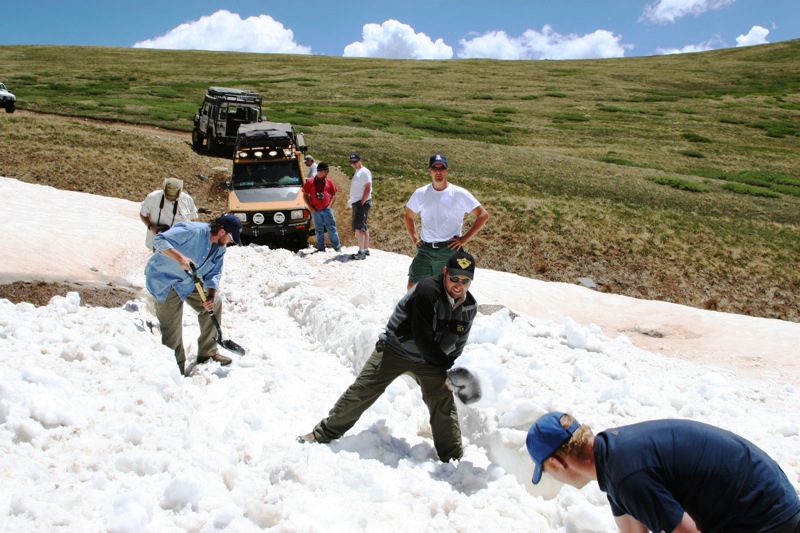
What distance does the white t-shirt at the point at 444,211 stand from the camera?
710cm

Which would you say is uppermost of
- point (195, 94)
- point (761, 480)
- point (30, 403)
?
point (195, 94)

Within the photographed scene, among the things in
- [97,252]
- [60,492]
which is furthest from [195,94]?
[60,492]

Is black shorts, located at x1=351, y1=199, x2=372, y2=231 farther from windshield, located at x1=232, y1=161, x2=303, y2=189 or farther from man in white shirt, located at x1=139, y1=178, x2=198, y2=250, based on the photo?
man in white shirt, located at x1=139, y1=178, x2=198, y2=250

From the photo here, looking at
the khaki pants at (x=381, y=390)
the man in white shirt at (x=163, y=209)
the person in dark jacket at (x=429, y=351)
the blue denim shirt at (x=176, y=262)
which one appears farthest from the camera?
the man in white shirt at (x=163, y=209)

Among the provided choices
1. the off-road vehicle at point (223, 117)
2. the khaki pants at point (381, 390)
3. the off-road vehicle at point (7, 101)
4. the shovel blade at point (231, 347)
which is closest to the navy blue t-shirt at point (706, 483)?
the khaki pants at point (381, 390)

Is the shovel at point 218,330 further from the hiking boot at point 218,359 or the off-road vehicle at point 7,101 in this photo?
the off-road vehicle at point 7,101

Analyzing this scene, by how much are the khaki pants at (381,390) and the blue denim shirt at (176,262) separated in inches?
90.4

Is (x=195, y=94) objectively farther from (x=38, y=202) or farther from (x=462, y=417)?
(x=462, y=417)

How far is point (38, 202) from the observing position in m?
13.6

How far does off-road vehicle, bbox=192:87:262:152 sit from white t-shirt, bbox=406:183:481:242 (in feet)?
60.6

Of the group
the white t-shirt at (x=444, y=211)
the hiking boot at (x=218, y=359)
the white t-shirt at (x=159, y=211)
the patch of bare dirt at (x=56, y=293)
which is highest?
the white t-shirt at (x=444, y=211)

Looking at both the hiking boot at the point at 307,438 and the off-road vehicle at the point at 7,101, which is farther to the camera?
the off-road vehicle at the point at 7,101

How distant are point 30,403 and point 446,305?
9.13 ft

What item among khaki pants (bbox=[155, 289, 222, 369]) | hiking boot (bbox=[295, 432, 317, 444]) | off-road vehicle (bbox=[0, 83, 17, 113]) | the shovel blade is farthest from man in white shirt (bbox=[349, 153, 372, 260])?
off-road vehicle (bbox=[0, 83, 17, 113])
